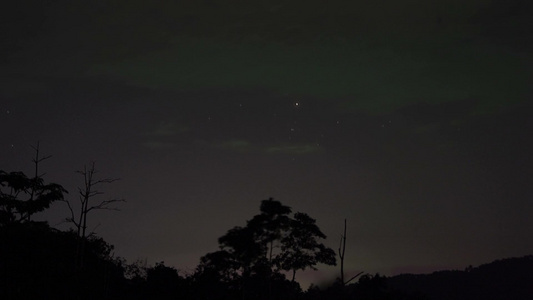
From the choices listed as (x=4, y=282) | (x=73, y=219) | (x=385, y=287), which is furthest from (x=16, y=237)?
(x=385, y=287)

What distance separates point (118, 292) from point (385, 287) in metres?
54.7

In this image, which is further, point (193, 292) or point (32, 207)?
point (193, 292)

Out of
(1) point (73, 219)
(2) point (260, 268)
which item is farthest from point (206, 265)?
(1) point (73, 219)

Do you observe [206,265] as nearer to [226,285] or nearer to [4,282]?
[226,285]

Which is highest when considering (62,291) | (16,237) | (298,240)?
(298,240)

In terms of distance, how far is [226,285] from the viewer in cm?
7775

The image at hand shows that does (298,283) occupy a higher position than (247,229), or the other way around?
(247,229)

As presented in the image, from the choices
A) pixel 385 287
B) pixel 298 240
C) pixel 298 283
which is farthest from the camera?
pixel 385 287

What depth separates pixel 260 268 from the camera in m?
73.8

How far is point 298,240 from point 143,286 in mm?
19485

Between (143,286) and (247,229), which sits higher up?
(247,229)

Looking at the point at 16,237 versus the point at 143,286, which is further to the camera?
the point at 143,286

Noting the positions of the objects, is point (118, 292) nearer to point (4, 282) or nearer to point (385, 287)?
point (4, 282)

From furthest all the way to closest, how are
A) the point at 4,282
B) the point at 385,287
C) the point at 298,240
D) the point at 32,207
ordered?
the point at 385,287, the point at 298,240, the point at 32,207, the point at 4,282
